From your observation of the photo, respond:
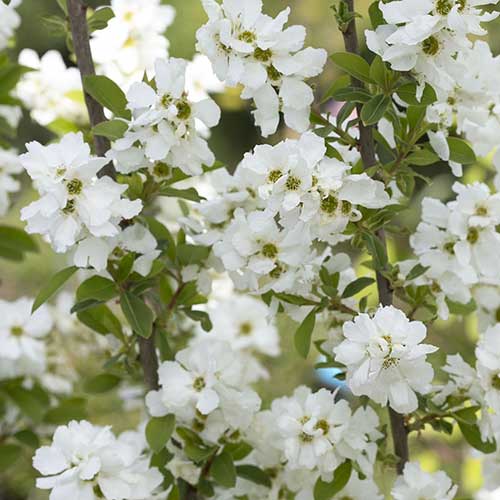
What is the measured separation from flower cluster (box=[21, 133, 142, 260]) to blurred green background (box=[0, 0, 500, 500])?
0.67ft

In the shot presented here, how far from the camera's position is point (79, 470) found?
2.85 feet

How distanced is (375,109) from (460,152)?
0.13m

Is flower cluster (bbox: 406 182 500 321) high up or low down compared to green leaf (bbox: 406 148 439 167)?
down

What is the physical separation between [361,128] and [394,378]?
221mm

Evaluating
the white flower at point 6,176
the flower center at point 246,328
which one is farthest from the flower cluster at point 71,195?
the flower center at point 246,328

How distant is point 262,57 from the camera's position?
31.9 inches

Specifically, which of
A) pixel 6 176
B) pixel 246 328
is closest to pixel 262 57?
pixel 6 176

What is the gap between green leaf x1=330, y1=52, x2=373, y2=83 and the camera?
0.81 meters

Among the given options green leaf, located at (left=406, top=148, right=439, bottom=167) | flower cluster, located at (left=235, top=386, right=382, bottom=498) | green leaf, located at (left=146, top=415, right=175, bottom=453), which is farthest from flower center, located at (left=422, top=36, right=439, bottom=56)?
green leaf, located at (left=146, top=415, right=175, bottom=453)

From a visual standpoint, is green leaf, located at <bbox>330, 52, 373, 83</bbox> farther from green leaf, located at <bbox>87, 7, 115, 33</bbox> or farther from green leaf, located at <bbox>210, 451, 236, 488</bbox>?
green leaf, located at <bbox>210, 451, 236, 488</bbox>

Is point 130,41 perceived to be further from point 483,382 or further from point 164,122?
point 483,382

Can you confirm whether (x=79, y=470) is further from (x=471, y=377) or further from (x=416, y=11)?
(x=416, y=11)

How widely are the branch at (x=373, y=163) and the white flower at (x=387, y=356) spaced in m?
0.13

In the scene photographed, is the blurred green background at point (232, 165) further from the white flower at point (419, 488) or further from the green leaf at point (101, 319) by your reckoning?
the green leaf at point (101, 319)
